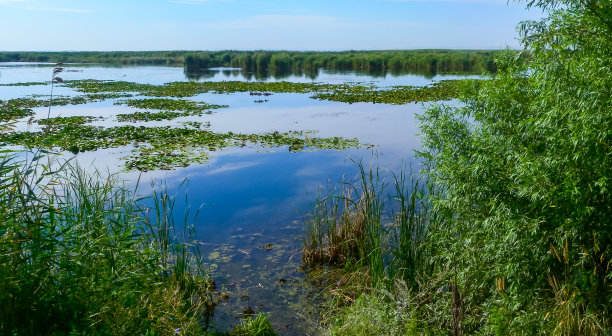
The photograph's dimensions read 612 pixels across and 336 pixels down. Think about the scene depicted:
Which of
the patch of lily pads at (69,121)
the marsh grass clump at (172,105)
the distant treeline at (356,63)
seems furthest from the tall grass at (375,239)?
the distant treeline at (356,63)

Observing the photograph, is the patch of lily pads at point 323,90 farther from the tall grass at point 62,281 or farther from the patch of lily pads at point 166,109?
the tall grass at point 62,281

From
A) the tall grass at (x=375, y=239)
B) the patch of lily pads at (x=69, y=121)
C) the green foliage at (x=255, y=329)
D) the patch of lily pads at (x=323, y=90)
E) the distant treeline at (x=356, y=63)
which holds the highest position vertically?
the distant treeline at (x=356, y=63)

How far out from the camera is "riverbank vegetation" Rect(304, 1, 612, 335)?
3.73 meters

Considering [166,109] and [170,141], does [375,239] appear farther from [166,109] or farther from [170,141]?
[166,109]

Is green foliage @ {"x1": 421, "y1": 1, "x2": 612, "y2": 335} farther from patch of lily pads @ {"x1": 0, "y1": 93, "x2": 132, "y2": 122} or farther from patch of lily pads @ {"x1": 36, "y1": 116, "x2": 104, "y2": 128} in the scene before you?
patch of lily pads @ {"x1": 0, "y1": 93, "x2": 132, "y2": 122}

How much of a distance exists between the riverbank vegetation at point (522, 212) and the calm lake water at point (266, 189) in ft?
3.20

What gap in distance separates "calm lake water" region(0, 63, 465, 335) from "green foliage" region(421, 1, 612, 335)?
168 cm

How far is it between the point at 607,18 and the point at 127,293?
4.64 m

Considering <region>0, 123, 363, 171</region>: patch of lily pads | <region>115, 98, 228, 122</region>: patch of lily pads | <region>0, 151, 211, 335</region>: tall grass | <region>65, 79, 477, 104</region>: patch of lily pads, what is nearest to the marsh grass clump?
<region>115, 98, 228, 122</region>: patch of lily pads

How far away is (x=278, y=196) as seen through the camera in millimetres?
9102

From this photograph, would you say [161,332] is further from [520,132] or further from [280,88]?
[280,88]

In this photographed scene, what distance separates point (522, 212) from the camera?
14.0 feet

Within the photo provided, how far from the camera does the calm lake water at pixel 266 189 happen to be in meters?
5.63

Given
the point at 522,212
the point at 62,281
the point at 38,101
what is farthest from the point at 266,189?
the point at 38,101
